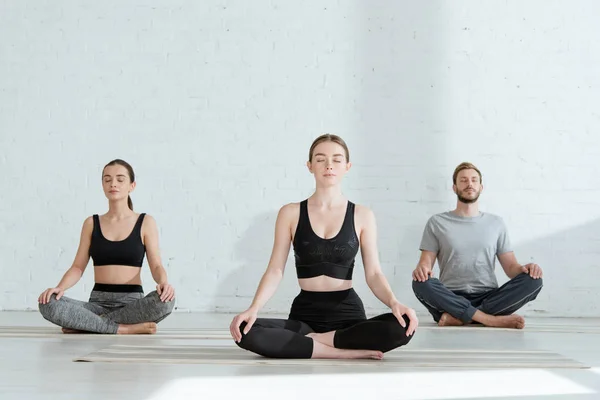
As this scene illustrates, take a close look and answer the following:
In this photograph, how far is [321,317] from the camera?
3168 millimetres

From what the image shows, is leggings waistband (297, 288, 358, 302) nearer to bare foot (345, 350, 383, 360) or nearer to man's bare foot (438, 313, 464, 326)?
bare foot (345, 350, 383, 360)

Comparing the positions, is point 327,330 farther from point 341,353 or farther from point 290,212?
point 290,212

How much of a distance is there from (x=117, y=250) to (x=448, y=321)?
1880 mm

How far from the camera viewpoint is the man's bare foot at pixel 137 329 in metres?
4.15

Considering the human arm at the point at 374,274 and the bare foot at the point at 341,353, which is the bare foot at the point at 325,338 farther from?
the human arm at the point at 374,274

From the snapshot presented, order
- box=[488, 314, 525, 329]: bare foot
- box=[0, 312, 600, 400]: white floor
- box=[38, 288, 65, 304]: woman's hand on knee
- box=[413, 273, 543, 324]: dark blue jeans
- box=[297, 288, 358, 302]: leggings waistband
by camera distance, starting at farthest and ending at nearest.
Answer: box=[413, 273, 543, 324]: dark blue jeans, box=[488, 314, 525, 329]: bare foot, box=[38, 288, 65, 304]: woman's hand on knee, box=[297, 288, 358, 302]: leggings waistband, box=[0, 312, 600, 400]: white floor

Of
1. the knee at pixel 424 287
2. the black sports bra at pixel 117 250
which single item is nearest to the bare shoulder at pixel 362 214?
the black sports bra at pixel 117 250

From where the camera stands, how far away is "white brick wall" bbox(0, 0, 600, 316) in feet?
19.3

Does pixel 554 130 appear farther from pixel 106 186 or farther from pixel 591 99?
pixel 106 186

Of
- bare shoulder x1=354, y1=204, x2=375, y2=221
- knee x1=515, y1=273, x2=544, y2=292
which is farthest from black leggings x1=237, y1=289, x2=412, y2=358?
knee x1=515, y1=273, x2=544, y2=292

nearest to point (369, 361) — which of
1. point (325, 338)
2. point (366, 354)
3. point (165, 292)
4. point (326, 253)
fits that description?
point (366, 354)

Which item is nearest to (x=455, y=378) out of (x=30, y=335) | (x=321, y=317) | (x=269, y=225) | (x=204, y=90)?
(x=321, y=317)

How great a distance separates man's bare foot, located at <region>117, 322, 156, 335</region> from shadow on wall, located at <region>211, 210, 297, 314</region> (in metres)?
1.69

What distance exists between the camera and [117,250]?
4344mm
